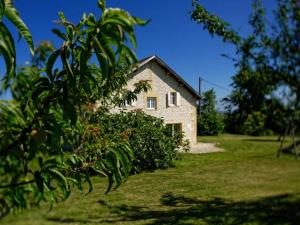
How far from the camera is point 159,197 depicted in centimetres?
844

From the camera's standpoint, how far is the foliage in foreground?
12.9m

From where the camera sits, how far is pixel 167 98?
16.7 m

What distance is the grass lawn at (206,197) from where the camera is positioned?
259 cm

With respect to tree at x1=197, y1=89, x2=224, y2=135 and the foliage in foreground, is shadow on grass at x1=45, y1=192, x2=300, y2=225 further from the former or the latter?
the foliage in foreground

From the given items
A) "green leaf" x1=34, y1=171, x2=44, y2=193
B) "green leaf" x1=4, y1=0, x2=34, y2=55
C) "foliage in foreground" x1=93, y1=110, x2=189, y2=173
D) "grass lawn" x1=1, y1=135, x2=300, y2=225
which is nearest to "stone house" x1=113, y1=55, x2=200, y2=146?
"foliage in foreground" x1=93, y1=110, x2=189, y2=173

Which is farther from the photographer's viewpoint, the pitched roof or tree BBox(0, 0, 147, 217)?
the pitched roof

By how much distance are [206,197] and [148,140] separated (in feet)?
19.5

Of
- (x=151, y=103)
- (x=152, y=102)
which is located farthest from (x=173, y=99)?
(x=151, y=103)

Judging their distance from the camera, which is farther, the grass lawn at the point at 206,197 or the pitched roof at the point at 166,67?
the pitched roof at the point at 166,67

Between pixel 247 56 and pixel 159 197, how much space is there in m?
6.03

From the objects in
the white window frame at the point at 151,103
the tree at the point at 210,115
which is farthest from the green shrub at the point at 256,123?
the white window frame at the point at 151,103

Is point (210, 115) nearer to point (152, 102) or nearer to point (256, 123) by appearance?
point (152, 102)

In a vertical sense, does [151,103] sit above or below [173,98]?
below

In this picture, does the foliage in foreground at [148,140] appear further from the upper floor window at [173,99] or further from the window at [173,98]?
the window at [173,98]
